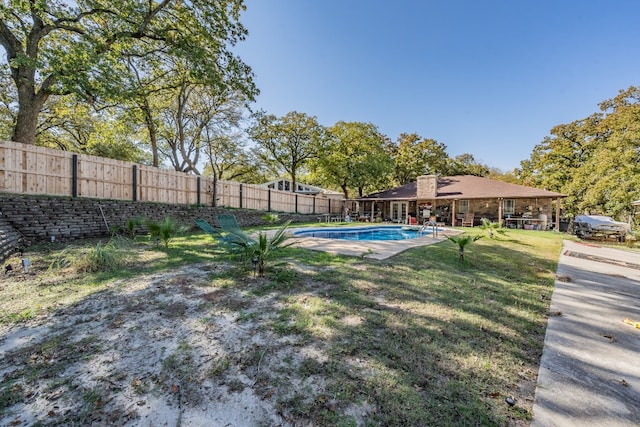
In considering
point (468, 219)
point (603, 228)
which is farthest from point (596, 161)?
point (468, 219)

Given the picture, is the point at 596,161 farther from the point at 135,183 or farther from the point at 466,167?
the point at 135,183

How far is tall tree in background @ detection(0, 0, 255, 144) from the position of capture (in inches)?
300

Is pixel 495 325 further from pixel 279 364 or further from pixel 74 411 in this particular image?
pixel 74 411

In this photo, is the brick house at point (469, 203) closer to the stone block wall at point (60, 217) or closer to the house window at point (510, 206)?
the house window at point (510, 206)

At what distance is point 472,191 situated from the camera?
17000mm

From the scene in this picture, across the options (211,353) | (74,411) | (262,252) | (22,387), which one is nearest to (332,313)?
(211,353)

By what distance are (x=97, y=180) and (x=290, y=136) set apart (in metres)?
16.8

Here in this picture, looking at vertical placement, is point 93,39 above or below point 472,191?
above

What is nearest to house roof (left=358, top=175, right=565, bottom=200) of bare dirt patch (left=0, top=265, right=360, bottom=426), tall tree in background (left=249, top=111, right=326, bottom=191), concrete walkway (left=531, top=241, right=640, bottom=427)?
tall tree in background (left=249, top=111, right=326, bottom=191)

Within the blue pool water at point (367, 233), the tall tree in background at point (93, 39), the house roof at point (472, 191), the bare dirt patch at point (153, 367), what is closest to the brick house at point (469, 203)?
the house roof at point (472, 191)

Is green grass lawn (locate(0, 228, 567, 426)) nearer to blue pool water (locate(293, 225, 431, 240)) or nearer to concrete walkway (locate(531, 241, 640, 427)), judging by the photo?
concrete walkway (locate(531, 241, 640, 427))

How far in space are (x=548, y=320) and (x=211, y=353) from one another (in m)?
3.66

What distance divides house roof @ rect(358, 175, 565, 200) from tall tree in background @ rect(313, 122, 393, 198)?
264 cm

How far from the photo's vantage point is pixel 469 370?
1932 mm
